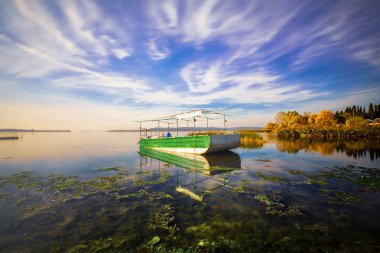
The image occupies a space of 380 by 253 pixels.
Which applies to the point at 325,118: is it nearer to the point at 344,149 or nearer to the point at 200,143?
the point at 344,149

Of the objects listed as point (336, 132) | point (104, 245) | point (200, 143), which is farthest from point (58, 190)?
point (336, 132)

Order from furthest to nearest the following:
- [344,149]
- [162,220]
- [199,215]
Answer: [344,149], [199,215], [162,220]

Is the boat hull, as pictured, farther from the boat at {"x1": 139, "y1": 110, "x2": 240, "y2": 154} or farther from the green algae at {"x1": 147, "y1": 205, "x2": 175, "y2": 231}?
the green algae at {"x1": 147, "y1": 205, "x2": 175, "y2": 231}

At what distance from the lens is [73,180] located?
41.3 feet

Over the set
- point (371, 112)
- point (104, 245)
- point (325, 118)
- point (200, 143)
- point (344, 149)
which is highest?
point (371, 112)

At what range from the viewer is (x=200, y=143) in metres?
20.6

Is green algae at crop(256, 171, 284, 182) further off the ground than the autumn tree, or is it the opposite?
the autumn tree

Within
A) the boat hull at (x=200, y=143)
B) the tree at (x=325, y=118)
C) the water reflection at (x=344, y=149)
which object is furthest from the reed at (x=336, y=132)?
the boat hull at (x=200, y=143)

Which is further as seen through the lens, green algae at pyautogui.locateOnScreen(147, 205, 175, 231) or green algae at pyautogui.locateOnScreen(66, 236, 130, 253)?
green algae at pyautogui.locateOnScreen(147, 205, 175, 231)

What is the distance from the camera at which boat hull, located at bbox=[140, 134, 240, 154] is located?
65.9ft

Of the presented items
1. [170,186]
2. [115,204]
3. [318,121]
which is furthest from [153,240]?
[318,121]

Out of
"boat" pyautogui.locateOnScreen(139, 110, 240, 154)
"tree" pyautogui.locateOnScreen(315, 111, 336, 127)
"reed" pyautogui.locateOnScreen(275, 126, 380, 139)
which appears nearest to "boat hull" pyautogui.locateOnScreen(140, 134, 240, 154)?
"boat" pyautogui.locateOnScreen(139, 110, 240, 154)

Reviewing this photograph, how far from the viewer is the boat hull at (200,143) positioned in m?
20.1

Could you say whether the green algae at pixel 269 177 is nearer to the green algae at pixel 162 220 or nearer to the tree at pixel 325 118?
the green algae at pixel 162 220
